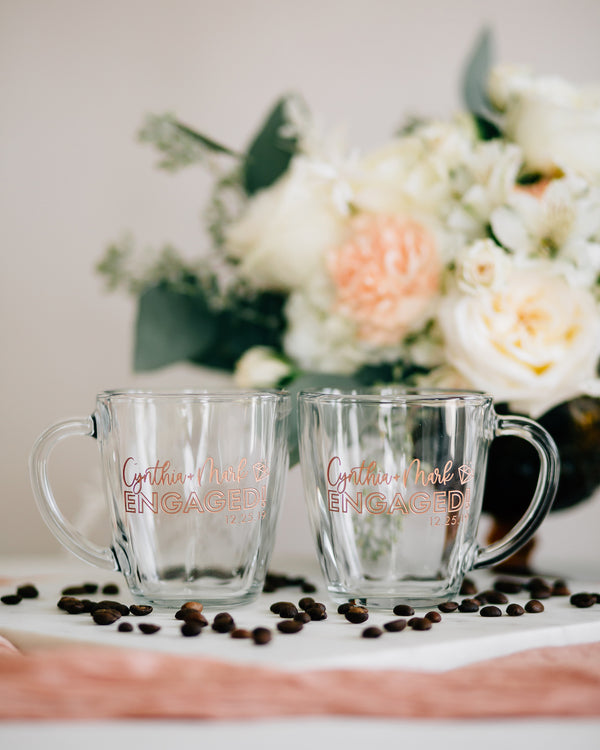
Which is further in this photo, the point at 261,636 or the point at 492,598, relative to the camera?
the point at 492,598

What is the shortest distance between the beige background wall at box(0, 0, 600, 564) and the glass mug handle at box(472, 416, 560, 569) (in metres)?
0.50

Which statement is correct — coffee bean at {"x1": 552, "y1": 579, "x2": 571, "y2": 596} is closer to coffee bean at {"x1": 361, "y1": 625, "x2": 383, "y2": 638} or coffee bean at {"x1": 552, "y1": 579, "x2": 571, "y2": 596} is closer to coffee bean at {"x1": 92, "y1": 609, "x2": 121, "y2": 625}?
coffee bean at {"x1": 361, "y1": 625, "x2": 383, "y2": 638}

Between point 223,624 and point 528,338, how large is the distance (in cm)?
40

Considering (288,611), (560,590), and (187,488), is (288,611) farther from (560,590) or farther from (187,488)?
(560,590)

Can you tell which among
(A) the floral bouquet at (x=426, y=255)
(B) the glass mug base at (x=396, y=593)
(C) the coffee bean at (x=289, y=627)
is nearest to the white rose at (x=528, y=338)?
(A) the floral bouquet at (x=426, y=255)

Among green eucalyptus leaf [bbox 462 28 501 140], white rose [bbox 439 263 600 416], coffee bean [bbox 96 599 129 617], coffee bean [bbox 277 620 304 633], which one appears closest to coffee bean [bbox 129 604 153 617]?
coffee bean [bbox 96 599 129 617]

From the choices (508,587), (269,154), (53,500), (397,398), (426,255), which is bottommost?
(508,587)

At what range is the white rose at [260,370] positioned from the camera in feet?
2.81

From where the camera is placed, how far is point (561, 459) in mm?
853

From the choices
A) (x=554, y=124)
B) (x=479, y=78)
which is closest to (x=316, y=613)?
(x=554, y=124)

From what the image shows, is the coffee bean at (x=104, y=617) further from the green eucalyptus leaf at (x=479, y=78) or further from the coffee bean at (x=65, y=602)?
the green eucalyptus leaf at (x=479, y=78)

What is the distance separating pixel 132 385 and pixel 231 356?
240 mm

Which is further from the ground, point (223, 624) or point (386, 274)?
point (386, 274)

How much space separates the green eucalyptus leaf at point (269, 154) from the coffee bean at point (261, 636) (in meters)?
0.56
